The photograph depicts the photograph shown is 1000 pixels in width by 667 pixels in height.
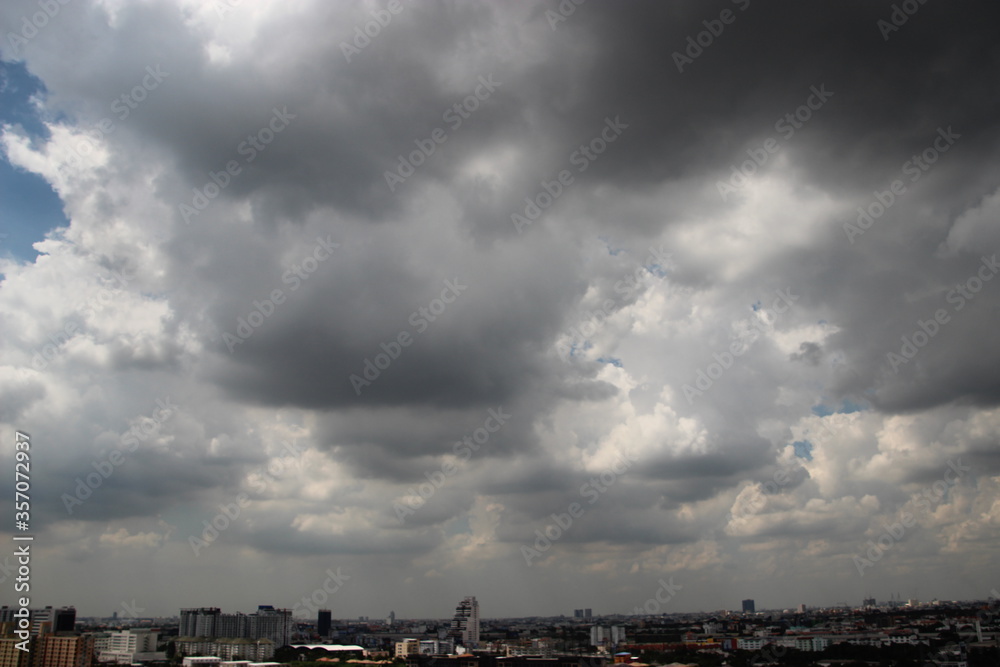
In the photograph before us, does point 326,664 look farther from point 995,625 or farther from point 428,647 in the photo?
point 995,625

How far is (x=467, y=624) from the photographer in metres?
194

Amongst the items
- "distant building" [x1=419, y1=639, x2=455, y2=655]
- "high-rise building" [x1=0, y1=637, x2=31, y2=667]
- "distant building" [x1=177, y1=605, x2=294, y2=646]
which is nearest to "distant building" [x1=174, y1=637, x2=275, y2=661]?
"distant building" [x1=177, y1=605, x2=294, y2=646]

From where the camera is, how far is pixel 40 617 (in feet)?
461

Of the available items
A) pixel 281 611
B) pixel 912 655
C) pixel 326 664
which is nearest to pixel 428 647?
pixel 281 611

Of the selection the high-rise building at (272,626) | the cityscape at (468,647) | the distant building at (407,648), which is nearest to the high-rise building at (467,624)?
the cityscape at (468,647)

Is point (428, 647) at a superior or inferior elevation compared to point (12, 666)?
inferior

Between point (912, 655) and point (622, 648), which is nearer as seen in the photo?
point (912, 655)

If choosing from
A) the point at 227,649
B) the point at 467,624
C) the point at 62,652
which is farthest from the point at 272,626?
the point at 62,652

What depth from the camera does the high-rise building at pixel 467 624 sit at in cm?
18751

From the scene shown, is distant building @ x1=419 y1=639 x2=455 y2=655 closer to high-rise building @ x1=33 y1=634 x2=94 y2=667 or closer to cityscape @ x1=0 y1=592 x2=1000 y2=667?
cityscape @ x1=0 y1=592 x2=1000 y2=667

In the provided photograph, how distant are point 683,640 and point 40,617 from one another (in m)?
158

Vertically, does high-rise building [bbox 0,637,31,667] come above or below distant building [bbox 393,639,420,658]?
above

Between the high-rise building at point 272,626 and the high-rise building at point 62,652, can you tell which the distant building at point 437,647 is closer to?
the high-rise building at point 272,626

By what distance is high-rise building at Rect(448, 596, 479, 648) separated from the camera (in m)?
188
